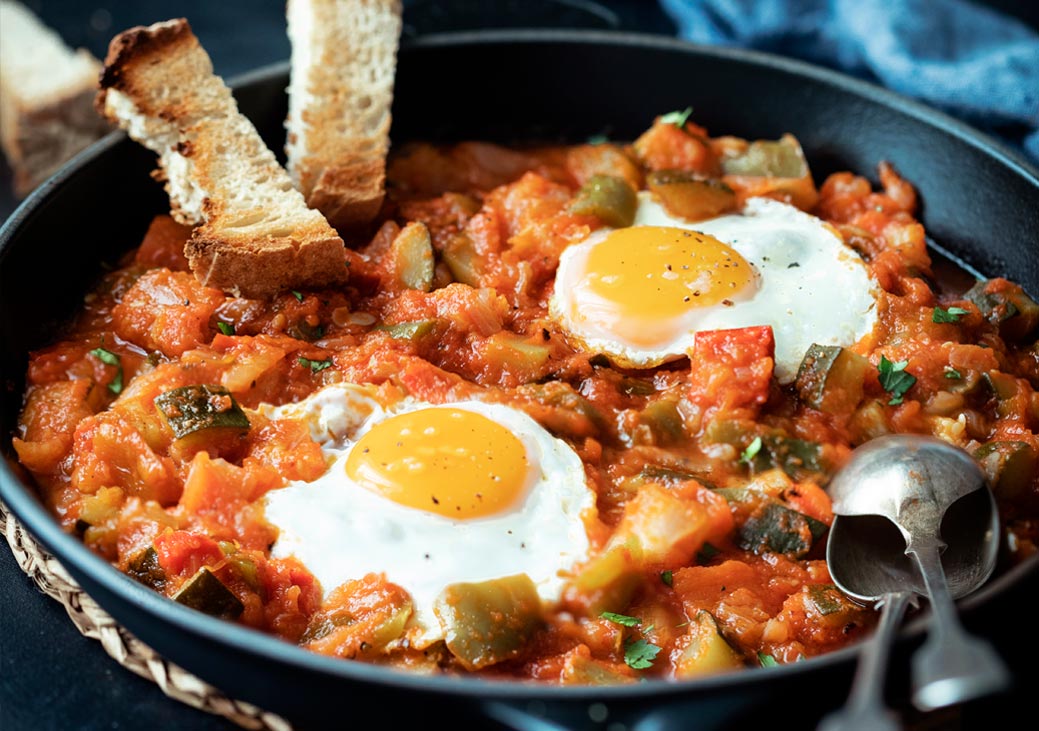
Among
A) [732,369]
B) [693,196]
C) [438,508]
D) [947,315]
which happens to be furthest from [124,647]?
[947,315]

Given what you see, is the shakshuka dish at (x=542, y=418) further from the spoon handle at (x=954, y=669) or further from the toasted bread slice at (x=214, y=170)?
the spoon handle at (x=954, y=669)

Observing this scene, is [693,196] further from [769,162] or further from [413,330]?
[413,330]

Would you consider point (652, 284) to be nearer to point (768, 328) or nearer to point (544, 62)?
point (768, 328)

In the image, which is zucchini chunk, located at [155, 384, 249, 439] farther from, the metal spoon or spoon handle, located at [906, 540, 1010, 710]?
spoon handle, located at [906, 540, 1010, 710]

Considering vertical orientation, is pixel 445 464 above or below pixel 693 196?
below

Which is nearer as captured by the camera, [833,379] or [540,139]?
[833,379]

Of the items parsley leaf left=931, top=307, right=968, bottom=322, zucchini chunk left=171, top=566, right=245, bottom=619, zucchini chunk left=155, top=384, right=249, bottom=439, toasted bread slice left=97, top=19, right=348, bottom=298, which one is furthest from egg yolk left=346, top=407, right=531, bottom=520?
parsley leaf left=931, top=307, right=968, bottom=322
